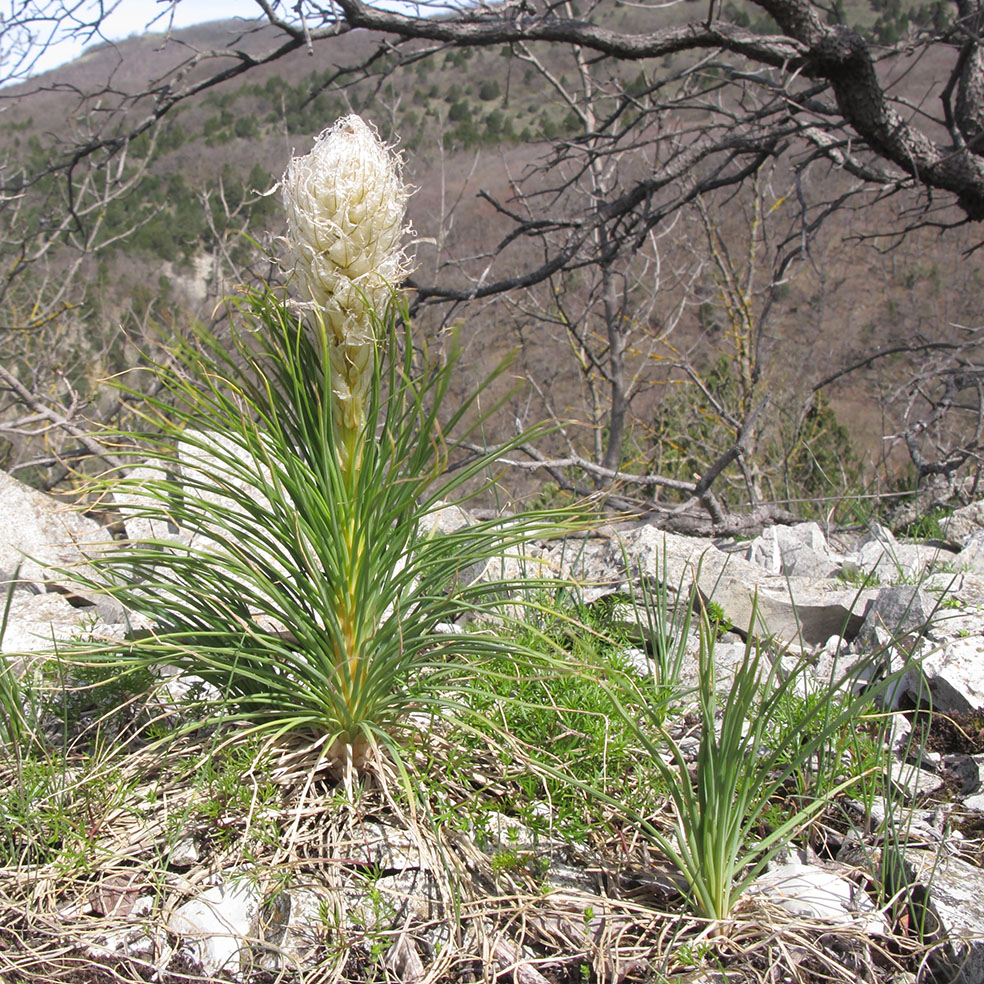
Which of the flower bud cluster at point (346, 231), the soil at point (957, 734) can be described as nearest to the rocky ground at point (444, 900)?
the soil at point (957, 734)

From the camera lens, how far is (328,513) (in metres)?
1.92

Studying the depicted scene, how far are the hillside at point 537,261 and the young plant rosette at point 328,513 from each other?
1.35m

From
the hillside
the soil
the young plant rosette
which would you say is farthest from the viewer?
the hillside

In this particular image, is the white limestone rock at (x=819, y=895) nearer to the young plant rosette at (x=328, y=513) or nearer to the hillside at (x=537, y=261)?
the young plant rosette at (x=328, y=513)

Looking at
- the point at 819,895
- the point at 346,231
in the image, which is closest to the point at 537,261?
the point at 346,231

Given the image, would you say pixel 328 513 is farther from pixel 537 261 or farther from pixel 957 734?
pixel 537 261

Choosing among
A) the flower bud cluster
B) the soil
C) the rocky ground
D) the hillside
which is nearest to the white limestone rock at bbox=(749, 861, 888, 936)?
the rocky ground

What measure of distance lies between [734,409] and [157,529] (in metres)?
7.18

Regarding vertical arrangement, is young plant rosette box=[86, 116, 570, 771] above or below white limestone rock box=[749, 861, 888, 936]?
above

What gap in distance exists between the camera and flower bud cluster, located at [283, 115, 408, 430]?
5.67 ft

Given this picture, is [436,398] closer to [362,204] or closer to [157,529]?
[362,204]

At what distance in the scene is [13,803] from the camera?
1.90m

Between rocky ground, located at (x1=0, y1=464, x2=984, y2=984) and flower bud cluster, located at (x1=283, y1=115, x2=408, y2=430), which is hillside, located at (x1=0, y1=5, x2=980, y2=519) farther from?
rocky ground, located at (x1=0, y1=464, x2=984, y2=984)

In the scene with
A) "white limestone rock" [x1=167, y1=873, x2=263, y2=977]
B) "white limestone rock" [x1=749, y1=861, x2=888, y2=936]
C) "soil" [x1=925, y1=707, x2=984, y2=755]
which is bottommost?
"soil" [x1=925, y1=707, x2=984, y2=755]
